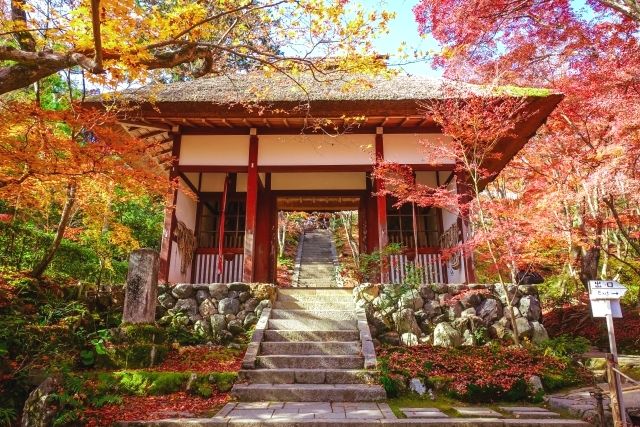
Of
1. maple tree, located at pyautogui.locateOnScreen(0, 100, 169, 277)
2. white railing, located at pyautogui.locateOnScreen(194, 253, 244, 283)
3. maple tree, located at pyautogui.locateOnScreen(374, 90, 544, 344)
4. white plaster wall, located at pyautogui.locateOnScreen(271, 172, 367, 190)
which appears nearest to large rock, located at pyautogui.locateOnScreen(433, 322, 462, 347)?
maple tree, located at pyautogui.locateOnScreen(374, 90, 544, 344)

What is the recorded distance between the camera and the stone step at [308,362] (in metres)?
5.58

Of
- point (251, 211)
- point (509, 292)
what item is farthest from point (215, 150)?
point (509, 292)

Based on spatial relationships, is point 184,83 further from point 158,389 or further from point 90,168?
point 158,389

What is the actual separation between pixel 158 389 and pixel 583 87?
29.1 ft

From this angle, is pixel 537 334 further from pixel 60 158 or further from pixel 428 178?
pixel 60 158

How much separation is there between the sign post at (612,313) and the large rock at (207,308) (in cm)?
577

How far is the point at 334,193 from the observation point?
1089 centimetres

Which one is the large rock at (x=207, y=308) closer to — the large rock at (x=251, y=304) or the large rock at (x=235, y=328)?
the large rock at (x=235, y=328)

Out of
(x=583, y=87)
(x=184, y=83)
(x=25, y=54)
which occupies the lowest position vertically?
(x=25, y=54)

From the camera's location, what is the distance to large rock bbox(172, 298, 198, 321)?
7348 millimetres

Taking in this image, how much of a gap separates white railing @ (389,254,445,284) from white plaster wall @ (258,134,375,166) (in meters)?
2.48

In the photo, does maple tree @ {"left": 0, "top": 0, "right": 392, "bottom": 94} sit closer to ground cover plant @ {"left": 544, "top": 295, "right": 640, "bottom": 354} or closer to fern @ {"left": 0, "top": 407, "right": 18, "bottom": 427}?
fern @ {"left": 0, "top": 407, "right": 18, "bottom": 427}

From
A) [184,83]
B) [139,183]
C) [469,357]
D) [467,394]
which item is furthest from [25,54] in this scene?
[469,357]

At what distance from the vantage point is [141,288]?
20.2 feet
